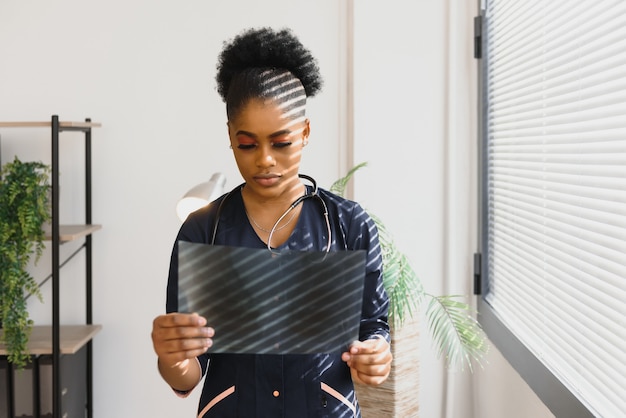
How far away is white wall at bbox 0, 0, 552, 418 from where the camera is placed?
269 centimetres

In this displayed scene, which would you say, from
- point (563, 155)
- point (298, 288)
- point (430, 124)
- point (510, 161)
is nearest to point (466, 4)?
point (430, 124)

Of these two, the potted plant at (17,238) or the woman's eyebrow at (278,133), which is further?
the potted plant at (17,238)

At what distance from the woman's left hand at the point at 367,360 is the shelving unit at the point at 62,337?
164cm

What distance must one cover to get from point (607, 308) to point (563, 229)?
31cm

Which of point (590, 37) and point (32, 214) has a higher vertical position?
point (590, 37)

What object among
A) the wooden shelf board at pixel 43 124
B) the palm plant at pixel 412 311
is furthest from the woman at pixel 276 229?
the wooden shelf board at pixel 43 124

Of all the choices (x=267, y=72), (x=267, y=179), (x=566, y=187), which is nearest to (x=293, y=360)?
(x=267, y=179)

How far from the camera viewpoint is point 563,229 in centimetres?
163

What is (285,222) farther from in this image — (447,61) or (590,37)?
(447,61)

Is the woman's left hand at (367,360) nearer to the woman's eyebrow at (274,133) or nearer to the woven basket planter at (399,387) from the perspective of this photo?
the woman's eyebrow at (274,133)

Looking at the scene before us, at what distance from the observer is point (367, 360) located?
1066mm

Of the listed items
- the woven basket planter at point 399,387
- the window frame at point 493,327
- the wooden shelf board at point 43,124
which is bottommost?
the woven basket planter at point 399,387

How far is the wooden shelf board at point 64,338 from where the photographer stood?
2.50 metres

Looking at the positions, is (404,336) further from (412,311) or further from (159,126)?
(159,126)
